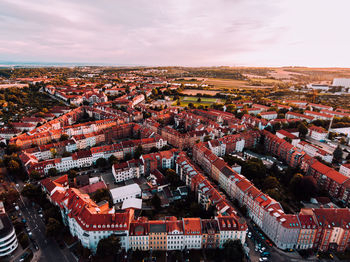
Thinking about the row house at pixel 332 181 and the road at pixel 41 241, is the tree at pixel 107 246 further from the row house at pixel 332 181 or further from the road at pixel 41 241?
the row house at pixel 332 181

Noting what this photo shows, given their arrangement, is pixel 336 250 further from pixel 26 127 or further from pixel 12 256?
pixel 26 127

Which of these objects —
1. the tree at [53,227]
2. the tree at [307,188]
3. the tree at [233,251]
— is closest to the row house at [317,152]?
the tree at [307,188]

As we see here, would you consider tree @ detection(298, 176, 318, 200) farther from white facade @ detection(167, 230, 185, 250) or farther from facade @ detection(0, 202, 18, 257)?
facade @ detection(0, 202, 18, 257)

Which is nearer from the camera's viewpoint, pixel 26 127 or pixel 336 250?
pixel 336 250

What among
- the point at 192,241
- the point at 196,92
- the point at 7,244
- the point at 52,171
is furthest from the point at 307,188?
the point at 196,92

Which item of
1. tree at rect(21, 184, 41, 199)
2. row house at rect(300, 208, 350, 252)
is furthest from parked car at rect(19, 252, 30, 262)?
row house at rect(300, 208, 350, 252)

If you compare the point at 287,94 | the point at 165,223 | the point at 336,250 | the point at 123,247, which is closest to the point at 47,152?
the point at 123,247

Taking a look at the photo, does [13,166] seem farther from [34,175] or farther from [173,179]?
[173,179]
